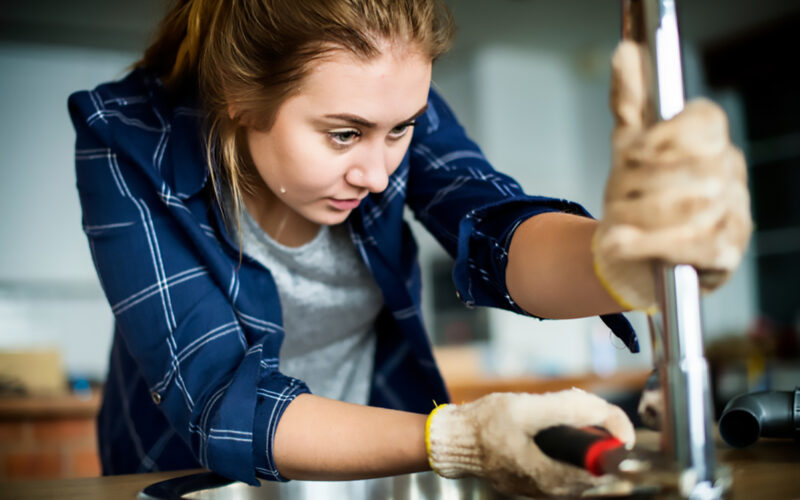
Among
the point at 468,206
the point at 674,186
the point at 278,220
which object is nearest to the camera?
the point at 674,186

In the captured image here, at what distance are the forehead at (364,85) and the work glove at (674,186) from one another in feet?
1.02

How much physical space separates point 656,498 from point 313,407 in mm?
313

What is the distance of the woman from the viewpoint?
0.61m

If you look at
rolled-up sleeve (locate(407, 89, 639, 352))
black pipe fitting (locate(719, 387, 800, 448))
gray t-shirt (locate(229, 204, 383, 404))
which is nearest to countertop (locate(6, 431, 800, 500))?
black pipe fitting (locate(719, 387, 800, 448))

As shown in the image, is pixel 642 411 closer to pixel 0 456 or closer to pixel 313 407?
pixel 313 407

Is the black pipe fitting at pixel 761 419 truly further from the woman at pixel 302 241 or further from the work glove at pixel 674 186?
the work glove at pixel 674 186

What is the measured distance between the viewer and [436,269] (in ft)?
16.8

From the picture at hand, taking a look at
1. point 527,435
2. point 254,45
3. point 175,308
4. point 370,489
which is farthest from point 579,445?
point 254,45

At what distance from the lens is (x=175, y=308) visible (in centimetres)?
75

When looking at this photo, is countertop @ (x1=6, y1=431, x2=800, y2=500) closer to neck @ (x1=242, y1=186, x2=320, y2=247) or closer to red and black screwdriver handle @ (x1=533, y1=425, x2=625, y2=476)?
red and black screwdriver handle @ (x1=533, y1=425, x2=625, y2=476)

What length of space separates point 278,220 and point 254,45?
249mm

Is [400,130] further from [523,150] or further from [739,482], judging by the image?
[523,150]

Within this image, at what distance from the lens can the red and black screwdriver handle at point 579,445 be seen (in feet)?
1.48

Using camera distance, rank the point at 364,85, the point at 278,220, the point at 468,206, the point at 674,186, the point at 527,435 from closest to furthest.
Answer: the point at 674,186 < the point at 527,435 < the point at 364,85 < the point at 468,206 < the point at 278,220
